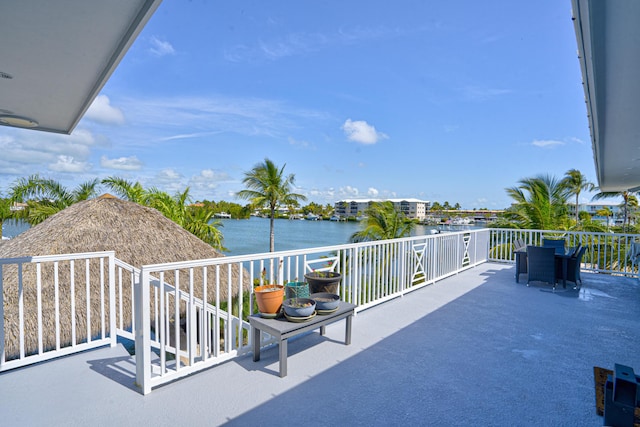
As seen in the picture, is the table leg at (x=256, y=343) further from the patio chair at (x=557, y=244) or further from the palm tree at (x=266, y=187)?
the palm tree at (x=266, y=187)

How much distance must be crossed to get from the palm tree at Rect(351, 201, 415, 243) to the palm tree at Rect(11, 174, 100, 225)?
34.1 ft

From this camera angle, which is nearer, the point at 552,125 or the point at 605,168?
the point at 605,168

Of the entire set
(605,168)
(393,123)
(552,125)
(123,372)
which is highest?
(393,123)

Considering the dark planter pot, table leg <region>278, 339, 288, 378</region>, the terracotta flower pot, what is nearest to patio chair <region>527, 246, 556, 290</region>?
the dark planter pot

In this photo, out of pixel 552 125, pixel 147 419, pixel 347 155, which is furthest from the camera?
pixel 347 155

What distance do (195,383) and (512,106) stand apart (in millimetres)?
17799

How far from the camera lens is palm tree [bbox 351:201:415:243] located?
13.0 meters

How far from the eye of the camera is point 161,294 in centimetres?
236

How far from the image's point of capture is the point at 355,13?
31.3ft

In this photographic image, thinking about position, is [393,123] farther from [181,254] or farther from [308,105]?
[181,254]

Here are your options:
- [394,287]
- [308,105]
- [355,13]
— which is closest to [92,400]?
[394,287]

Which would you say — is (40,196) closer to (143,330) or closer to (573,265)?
(143,330)

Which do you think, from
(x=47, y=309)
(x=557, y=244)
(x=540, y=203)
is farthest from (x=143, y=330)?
(x=540, y=203)

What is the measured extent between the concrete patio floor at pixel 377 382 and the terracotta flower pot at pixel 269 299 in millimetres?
480
